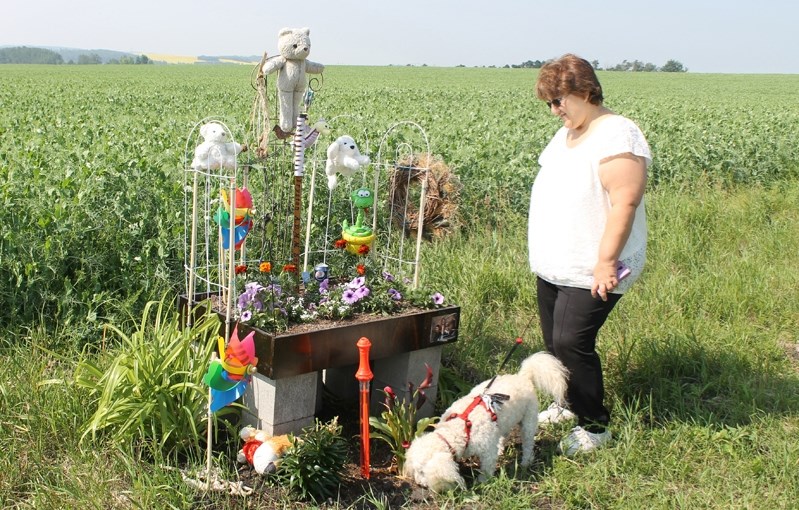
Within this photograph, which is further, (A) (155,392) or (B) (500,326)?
(B) (500,326)

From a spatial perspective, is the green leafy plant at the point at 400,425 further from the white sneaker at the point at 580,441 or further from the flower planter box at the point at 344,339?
the white sneaker at the point at 580,441

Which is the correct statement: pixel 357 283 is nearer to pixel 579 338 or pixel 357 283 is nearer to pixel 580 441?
pixel 579 338

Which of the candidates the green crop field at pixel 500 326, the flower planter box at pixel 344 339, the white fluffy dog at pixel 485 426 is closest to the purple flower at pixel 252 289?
the flower planter box at pixel 344 339

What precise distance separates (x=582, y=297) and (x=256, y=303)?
59.4 inches

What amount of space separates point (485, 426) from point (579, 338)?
0.64 metres

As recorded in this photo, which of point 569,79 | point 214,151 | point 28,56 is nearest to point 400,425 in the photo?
point 214,151

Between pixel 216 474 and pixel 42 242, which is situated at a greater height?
pixel 42 242

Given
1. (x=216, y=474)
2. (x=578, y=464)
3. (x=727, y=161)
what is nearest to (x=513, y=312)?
(x=578, y=464)

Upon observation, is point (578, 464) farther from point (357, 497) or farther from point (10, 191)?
point (10, 191)

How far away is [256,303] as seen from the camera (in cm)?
372

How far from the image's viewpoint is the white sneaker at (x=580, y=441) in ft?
12.5

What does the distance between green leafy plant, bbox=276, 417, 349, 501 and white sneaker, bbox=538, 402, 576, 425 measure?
1.24m

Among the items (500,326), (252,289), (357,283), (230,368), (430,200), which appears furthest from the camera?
(430,200)

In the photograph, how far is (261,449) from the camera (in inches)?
134
